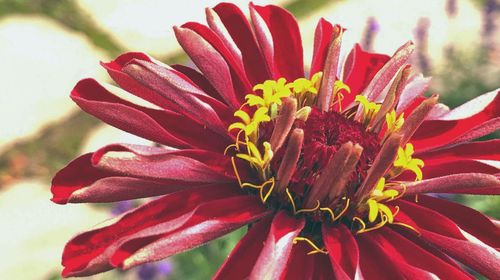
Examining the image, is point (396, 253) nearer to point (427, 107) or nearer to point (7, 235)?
point (427, 107)

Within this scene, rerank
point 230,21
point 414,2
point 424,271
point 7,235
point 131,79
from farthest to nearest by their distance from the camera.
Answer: point 414,2, point 7,235, point 230,21, point 131,79, point 424,271

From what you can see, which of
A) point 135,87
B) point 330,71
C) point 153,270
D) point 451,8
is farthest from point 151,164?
point 451,8

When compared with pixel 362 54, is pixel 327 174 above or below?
below

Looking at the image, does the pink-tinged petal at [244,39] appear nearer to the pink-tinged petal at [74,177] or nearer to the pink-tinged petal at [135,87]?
the pink-tinged petal at [135,87]

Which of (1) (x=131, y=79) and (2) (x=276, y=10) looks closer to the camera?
(1) (x=131, y=79)

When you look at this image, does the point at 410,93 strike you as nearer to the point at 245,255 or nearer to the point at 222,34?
the point at 222,34

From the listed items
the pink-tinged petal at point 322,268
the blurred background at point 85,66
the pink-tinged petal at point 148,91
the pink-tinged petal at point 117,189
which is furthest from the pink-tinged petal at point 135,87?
the blurred background at point 85,66

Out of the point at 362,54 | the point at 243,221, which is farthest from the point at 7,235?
the point at 243,221

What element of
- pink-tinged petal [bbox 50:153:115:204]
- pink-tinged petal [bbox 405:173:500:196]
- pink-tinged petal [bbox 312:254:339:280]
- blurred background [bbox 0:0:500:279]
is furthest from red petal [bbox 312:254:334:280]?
blurred background [bbox 0:0:500:279]
